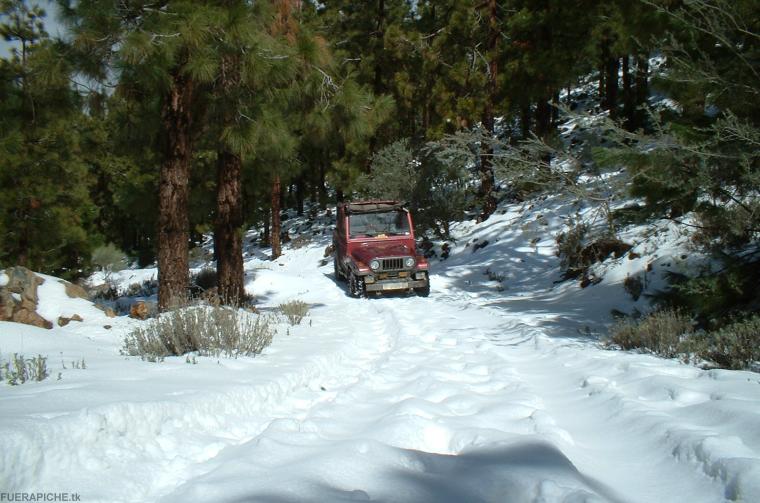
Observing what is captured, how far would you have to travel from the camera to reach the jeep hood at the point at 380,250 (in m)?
11.7

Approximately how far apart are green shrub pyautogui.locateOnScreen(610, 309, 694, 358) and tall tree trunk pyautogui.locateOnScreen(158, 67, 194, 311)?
5.75 m

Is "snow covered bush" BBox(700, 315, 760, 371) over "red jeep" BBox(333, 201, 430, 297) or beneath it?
beneath

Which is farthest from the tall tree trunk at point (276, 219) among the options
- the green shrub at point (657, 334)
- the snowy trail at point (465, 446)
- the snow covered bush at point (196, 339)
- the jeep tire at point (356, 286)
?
the snowy trail at point (465, 446)

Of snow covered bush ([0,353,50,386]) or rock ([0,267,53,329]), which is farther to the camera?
rock ([0,267,53,329])

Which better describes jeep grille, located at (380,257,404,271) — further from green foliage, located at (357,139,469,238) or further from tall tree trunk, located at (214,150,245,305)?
green foliage, located at (357,139,469,238)

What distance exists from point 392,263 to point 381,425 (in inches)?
331

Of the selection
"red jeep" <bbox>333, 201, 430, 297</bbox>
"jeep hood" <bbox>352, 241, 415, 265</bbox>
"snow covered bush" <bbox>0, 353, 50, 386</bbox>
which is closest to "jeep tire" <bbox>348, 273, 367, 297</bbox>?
"red jeep" <bbox>333, 201, 430, 297</bbox>

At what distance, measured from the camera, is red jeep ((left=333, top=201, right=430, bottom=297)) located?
1146cm

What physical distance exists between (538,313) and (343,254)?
628 cm

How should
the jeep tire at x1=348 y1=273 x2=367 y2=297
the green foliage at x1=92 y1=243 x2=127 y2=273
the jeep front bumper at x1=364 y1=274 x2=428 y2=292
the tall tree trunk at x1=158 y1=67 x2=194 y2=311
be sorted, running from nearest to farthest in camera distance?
the tall tree trunk at x1=158 y1=67 x2=194 y2=311
the jeep front bumper at x1=364 y1=274 x2=428 y2=292
the jeep tire at x1=348 y1=273 x2=367 y2=297
the green foliage at x1=92 y1=243 x2=127 y2=273

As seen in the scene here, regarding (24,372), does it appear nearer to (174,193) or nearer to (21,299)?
(21,299)

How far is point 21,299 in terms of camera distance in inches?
273

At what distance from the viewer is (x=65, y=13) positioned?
21.0ft

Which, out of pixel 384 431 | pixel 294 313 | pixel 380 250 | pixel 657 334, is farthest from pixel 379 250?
pixel 384 431
